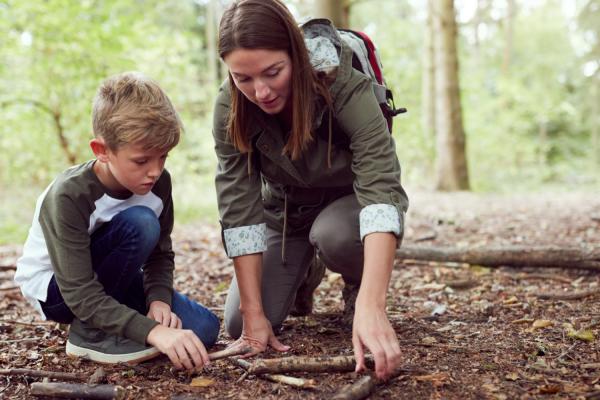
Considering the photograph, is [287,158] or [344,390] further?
[287,158]

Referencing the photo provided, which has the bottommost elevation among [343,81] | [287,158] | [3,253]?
[3,253]

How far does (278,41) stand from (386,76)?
9682 millimetres

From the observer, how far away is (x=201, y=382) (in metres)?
2.03

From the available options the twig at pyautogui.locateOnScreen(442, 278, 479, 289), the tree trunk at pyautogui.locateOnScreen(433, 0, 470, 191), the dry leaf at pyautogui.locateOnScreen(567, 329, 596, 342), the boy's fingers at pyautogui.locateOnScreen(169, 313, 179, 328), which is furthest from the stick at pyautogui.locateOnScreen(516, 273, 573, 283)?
the tree trunk at pyautogui.locateOnScreen(433, 0, 470, 191)

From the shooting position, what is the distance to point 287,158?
8.02 ft

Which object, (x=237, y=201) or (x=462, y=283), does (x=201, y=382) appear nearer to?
(x=237, y=201)

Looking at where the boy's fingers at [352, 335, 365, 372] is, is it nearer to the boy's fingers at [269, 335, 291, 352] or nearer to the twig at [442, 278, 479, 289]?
the boy's fingers at [269, 335, 291, 352]

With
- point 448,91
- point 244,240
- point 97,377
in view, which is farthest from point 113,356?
point 448,91

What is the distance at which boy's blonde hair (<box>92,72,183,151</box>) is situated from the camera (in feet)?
7.04

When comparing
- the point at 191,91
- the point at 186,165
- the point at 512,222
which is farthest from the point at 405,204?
the point at 191,91

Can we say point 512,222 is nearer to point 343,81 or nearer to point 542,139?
point 343,81

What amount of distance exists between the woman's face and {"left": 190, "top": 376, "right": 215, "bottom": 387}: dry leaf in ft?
3.42

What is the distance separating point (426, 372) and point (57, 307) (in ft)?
4.88

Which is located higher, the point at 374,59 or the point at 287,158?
the point at 374,59
